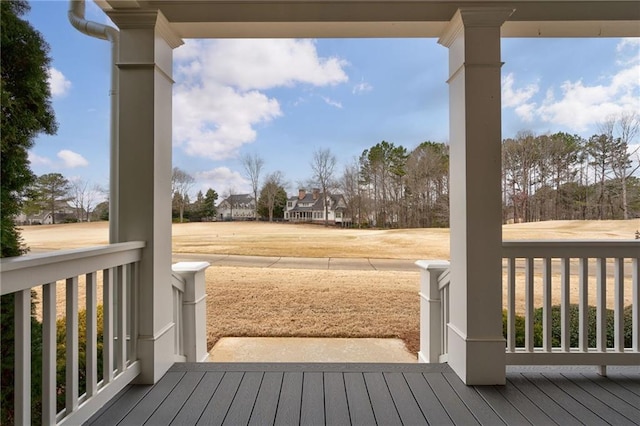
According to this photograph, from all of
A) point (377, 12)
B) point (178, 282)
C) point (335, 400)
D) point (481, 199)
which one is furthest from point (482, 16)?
point (178, 282)

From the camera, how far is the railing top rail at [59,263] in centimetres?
124

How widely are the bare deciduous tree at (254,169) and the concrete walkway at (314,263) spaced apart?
64 cm

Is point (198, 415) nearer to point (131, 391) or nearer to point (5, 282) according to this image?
point (131, 391)

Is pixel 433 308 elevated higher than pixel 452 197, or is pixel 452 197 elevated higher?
pixel 452 197

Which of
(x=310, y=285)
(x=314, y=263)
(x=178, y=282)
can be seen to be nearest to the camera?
(x=178, y=282)

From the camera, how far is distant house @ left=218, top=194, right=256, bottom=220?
3422 millimetres

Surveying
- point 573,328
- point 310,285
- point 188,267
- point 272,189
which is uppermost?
point 272,189

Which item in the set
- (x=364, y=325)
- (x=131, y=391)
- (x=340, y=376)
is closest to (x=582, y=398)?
(x=340, y=376)

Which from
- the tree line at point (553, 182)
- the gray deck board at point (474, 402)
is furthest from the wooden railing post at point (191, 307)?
the gray deck board at point (474, 402)

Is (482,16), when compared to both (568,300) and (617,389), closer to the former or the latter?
(568,300)

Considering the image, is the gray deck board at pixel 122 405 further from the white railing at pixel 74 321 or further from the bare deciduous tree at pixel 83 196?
the bare deciduous tree at pixel 83 196

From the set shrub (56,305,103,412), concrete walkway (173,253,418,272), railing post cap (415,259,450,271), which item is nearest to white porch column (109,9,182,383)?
shrub (56,305,103,412)

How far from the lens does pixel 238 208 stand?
3441mm

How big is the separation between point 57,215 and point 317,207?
203 centimetres
